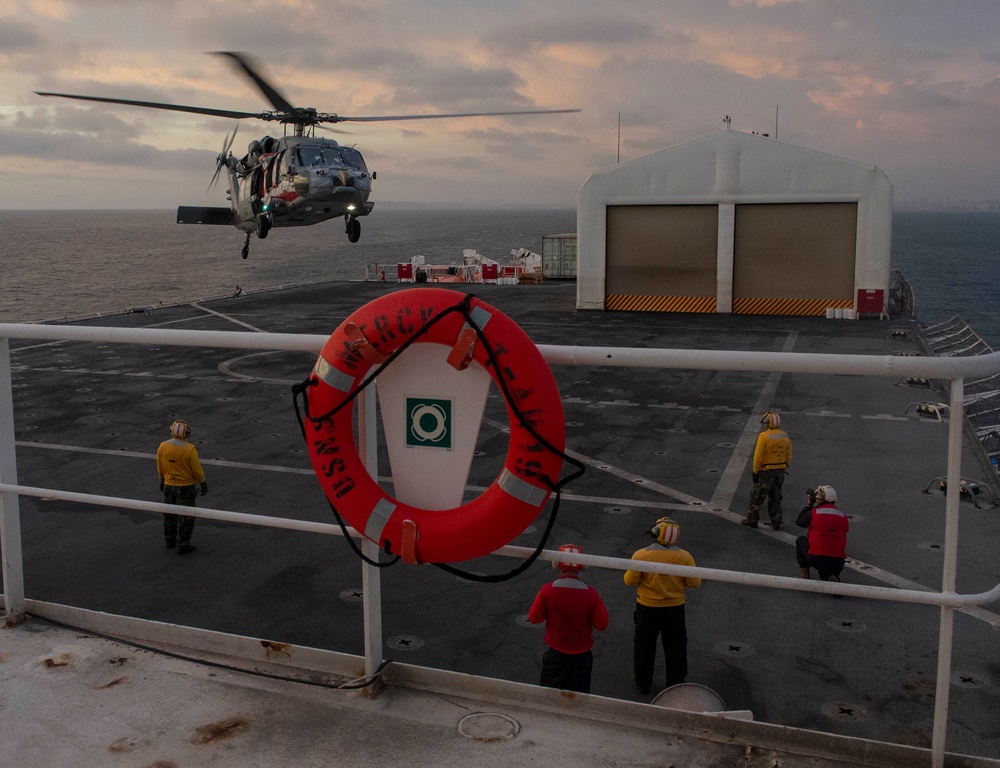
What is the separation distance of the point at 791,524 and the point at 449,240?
171958 millimetres

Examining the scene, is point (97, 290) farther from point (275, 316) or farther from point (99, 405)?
point (99, 405)

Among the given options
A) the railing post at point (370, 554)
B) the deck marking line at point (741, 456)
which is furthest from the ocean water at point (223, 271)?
the railing post at point (370, 554)

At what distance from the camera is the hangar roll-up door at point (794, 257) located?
3300 cm

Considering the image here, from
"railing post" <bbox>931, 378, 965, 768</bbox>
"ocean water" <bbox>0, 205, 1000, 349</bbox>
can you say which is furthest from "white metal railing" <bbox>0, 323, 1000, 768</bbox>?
"ocean water" <bbox>0, 205, 1000, 349</bbox>

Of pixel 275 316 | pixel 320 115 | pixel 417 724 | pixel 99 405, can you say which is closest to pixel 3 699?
pixel 417 724

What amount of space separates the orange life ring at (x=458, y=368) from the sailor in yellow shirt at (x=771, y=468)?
326 inches

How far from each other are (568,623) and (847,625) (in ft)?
11.7

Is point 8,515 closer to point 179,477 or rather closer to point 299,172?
point 179,477

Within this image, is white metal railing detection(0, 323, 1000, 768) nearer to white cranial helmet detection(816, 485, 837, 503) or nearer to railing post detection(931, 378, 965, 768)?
railing post detection(931, 378, 965, 768)

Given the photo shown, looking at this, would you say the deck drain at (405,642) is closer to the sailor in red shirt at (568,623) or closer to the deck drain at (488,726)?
the sailor in red shirt at (568,623)

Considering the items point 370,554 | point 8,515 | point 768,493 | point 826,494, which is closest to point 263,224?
point 768,493

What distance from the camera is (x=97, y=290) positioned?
92062 mm

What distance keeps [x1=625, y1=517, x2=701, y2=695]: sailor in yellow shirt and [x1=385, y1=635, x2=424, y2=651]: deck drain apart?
6.74ft

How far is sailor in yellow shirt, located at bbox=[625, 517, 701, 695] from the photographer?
289 inches
